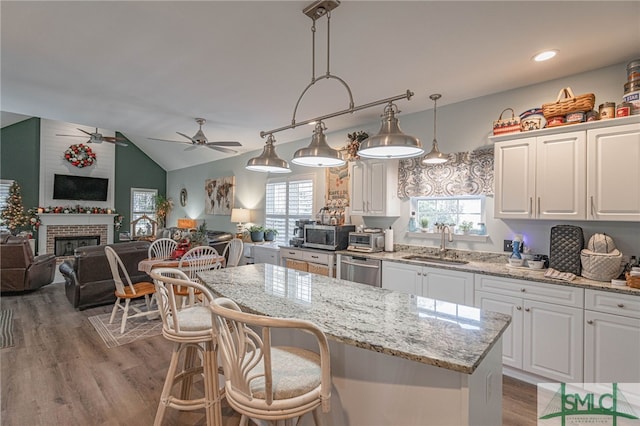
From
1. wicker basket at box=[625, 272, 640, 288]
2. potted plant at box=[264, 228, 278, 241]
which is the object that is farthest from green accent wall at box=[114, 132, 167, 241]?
wicker basket at box=[625, 272, 640, 288]

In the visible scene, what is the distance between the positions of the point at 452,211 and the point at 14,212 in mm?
9150

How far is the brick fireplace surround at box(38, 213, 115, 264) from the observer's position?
24.6 feet

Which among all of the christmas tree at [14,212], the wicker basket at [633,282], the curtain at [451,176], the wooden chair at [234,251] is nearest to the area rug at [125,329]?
the wooden chair at [234,251]

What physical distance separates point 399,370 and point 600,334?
78.3 inches

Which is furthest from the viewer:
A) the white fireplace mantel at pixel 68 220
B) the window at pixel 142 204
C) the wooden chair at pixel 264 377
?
the window at pixel 142 204

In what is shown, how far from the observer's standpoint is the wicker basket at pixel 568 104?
2.54 meters

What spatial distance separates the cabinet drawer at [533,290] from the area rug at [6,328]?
4.87 metres

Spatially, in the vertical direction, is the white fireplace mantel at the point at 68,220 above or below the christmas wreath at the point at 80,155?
below

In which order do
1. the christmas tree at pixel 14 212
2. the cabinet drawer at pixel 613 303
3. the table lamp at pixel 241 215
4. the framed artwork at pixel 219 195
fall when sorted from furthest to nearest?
the framed artwork at pixel 219 195
the christmas tree at pixel 14 212
the table lamp at pixel 241 215
the cabinet drawer at pixel 613 303

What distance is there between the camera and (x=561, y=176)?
2686 millimetres

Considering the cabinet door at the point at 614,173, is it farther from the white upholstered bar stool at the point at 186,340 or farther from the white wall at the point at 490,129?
the white upholstered bar stool at the point at 186,340

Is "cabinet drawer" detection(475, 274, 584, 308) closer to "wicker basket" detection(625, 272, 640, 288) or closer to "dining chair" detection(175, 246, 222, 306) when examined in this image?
"wicker basket" detection(625, 272, 640, 288)

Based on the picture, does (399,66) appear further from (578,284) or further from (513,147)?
(578,284)

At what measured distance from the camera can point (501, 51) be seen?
2.46 m
